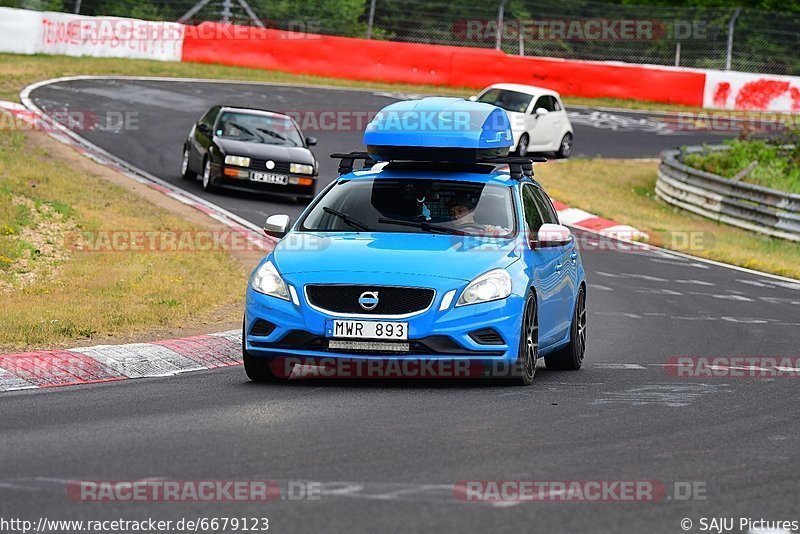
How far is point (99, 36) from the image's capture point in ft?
137

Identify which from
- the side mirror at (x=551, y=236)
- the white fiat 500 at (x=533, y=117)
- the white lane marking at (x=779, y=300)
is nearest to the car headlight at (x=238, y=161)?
the white lane marking at (x=779, y=300)

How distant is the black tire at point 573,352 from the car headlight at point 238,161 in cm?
1264

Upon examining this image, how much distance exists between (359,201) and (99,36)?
32.6 metres

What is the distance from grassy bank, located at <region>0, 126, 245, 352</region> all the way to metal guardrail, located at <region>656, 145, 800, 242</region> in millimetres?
11214

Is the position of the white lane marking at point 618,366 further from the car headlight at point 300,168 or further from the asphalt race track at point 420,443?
the car headlight at point 300,168

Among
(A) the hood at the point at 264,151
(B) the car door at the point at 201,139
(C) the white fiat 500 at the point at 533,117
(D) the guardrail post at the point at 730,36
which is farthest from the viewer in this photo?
(D) the guardrail post at the point at 730,36

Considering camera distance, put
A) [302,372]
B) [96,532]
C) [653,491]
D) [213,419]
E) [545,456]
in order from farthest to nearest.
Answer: [302,372], [213,419], [545,456], [653,491], [96,532]

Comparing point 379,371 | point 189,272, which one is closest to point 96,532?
point 379,371

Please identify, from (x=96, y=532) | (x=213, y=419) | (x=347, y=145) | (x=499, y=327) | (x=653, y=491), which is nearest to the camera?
(x=96, y=532)

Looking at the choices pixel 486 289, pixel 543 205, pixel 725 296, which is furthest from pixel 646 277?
pixel 486 289

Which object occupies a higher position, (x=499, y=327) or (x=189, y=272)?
(x=499, y=327)

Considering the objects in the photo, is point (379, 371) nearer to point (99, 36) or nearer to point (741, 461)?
point (741, 461)

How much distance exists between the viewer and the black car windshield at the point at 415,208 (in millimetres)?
10438

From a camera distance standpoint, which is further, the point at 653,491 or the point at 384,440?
the point at 384,440
